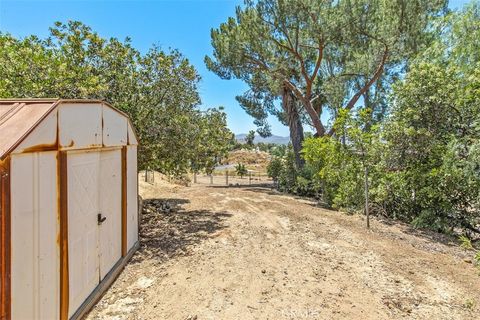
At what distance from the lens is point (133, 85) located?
7.02 m

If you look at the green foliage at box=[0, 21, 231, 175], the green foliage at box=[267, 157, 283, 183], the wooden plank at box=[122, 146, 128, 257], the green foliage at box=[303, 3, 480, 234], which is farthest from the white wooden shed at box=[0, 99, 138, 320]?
the green foliage at box=[267, 157, 283, 183]

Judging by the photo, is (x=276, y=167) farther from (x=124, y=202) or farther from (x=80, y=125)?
(x=80, y=125)

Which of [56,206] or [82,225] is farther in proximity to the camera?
[82,225]

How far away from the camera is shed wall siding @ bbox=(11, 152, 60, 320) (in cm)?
225

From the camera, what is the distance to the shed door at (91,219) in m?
3.14

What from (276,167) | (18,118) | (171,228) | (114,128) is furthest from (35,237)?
(276,167)

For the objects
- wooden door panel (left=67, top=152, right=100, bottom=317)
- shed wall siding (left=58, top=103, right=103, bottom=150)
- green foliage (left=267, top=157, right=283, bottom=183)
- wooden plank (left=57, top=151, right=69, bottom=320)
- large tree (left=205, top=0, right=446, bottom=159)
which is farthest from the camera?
green foliage (left=267, top=157, right=283, bottom=183)

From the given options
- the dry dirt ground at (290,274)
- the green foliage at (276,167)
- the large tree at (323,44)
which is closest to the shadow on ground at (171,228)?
the dry dirt ground at (290,274)

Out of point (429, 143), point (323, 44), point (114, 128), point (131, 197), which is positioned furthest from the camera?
point (323, 44)

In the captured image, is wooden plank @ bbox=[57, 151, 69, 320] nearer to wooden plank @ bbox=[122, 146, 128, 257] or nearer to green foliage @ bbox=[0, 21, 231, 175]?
wooden plank @ bbox=[122, 146, 128, 257]

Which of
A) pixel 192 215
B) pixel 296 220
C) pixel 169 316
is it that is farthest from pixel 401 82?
pixel 169 316

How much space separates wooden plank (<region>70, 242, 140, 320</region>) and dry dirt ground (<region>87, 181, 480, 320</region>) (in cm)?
9

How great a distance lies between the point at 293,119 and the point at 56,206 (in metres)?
14.9

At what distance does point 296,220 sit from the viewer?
25.0 feet
